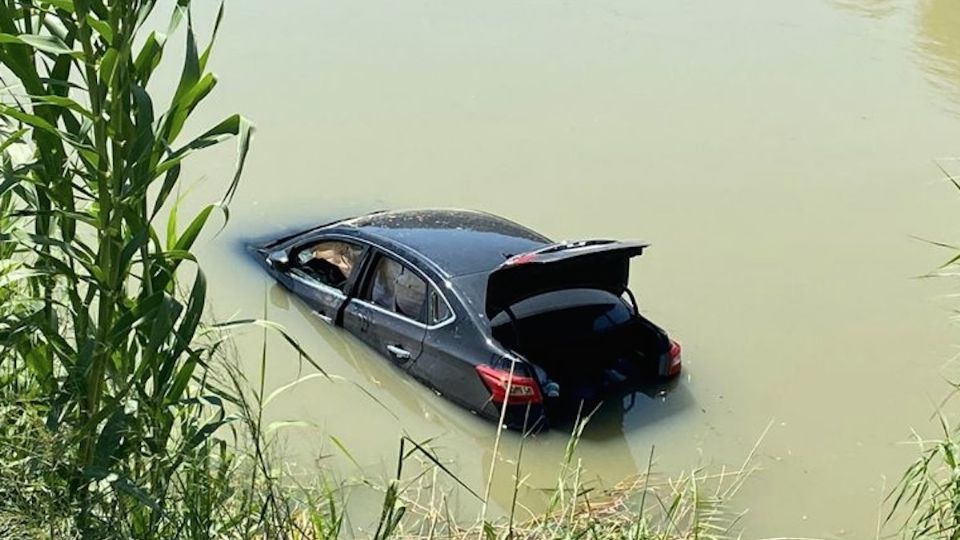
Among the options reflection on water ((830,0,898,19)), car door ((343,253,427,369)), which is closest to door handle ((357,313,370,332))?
car door ((343,253,427,369))

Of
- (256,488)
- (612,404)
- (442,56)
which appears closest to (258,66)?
(442,56)

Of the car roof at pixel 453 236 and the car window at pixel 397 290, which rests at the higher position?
the car roof at pixel 453 236


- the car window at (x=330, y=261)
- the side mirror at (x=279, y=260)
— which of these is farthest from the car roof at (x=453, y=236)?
the side mirror at (x=279, y=260)

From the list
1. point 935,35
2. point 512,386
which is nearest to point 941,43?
point 935,35

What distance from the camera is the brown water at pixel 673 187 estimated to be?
7.66 m

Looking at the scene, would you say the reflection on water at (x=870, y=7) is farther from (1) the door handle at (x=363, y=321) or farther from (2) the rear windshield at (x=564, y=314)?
(1) the door handle at (x=363, y=321)

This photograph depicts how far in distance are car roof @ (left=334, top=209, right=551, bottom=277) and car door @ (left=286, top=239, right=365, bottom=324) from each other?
0.18 metres

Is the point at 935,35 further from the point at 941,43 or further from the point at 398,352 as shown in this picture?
the point at 398,352

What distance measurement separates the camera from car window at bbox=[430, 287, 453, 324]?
761 cm

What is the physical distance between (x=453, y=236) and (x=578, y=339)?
4.18 feet

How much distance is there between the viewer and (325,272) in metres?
8.81

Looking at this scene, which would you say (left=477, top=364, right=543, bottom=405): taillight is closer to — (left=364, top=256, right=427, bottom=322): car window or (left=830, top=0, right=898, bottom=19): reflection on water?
(left=364, top=256, right=427, bottom=322): car window

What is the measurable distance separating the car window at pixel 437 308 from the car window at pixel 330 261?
0.87m

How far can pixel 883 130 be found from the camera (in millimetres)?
13906
